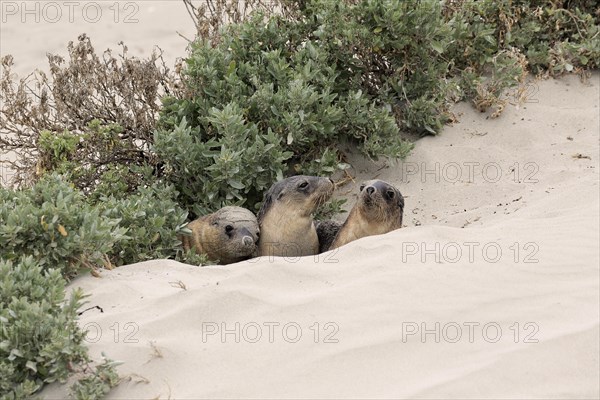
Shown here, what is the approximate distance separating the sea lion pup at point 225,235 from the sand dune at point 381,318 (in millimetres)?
767

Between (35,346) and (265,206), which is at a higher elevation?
(265,206)

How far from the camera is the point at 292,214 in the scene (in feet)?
20.5

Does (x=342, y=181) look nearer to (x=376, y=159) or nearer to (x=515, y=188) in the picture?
(x=376, y=159)

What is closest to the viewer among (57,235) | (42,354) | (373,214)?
(42,354)

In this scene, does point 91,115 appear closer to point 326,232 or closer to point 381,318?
point 326,232

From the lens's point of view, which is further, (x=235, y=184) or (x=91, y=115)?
(x=91, y=115)

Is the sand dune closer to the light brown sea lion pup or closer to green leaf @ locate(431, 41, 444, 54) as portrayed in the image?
the light brown sea lion pup

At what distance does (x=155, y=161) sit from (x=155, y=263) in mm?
1576

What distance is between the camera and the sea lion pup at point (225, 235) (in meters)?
6.14

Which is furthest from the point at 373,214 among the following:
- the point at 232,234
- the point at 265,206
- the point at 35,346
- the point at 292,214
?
the point at 35,346

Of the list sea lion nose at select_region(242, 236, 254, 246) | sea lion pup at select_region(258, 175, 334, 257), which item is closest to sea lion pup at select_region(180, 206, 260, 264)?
sea lion nose at select_region(242, 236, 254, 246)

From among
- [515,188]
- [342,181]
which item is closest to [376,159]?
[342,181]

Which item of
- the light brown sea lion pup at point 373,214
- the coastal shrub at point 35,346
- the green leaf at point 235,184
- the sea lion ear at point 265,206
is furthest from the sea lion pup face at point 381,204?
the coastal shrub at point 35,346

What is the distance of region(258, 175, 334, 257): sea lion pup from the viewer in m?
6.24
